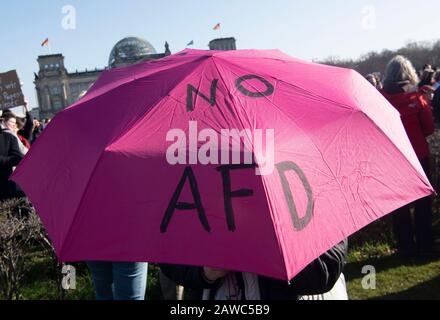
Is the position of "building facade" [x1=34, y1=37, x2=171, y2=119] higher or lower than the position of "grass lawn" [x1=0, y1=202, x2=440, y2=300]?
higher

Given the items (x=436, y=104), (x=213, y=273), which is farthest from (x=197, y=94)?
(x=436, y=104)

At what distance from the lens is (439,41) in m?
74.9

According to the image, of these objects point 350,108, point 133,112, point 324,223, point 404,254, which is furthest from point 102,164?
Result: point 404,254

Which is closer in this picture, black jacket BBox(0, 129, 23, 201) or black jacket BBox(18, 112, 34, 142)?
black jacket BBox(0, 129, 23, 201)

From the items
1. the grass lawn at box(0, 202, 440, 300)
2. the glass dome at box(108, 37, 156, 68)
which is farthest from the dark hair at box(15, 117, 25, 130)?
the glass dome at box(108, 37, 156, 68)

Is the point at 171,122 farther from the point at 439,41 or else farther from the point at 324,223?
the point at 439,41

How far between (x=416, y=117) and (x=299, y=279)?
3.39 m

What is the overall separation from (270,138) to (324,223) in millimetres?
367

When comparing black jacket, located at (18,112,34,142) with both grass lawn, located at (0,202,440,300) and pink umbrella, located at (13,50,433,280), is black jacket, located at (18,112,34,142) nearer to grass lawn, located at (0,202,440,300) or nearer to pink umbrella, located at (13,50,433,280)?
grass lawn, located at (0,202,440,300)

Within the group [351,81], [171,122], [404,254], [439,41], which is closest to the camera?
[171,122]

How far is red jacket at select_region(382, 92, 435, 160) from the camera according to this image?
14.6 feet

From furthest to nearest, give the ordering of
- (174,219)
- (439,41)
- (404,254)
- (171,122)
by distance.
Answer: (439,41) < (404,254) < (171,122) < (174,219)

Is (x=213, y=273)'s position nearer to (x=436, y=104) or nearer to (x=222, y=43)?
(x=436, y=104)

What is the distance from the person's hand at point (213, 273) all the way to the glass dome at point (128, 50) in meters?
69.8
